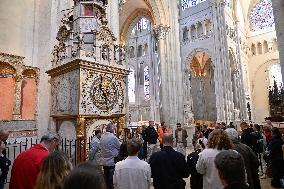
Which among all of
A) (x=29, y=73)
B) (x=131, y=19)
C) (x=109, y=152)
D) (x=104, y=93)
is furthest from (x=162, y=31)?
(x=109, y=152)

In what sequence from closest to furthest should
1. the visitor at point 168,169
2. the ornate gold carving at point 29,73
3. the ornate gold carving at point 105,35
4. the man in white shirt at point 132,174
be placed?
the man in white shirt at point 132,174 → the visitor at point 168,169 → the ornate gold carving at point 105,35 → the ornate gold carving at point 29,73

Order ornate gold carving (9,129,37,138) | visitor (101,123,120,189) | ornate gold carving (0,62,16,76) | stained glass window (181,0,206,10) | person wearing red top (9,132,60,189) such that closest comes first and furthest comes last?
person wearing red top (9,132,60,189), visitor (101,123,120,189), ornate gold carving (9,129,37,138), ornate gold carving (0,62,16,76), stained glass window (181,0,206,10)

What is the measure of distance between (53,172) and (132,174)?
4.64ft

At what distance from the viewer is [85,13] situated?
7.32 m

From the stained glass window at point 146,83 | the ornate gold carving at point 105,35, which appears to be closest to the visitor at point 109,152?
the ornate gold carving at point 105,35

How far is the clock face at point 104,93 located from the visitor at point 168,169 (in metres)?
3.62

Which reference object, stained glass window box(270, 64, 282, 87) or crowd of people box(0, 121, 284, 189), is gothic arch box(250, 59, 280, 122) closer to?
stained glass window box(270, 64, 282, 87)

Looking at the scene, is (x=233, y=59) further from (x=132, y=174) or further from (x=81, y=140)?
(x=132, y=174)

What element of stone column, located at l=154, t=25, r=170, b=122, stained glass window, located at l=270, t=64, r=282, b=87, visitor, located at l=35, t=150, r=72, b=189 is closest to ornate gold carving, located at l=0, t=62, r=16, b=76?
visitor, located at l=35, t=150, r=72, b=189

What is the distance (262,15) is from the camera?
31516 mm

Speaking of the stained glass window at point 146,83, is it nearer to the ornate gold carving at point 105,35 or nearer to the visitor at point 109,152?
the ornate gold carving at point 105,35

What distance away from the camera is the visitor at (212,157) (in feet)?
10.4

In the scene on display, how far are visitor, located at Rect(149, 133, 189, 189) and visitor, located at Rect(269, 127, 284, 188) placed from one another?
3917mm

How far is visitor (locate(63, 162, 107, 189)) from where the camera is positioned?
125cm
